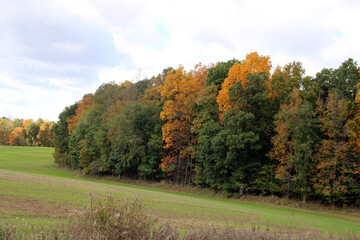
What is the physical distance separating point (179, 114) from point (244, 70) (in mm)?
11230

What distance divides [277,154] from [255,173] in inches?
152

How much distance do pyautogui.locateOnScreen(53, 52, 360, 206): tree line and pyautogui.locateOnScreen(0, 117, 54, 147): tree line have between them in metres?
84.1

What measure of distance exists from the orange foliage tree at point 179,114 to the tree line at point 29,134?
294ft

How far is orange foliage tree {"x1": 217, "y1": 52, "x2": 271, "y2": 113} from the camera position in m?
32.3

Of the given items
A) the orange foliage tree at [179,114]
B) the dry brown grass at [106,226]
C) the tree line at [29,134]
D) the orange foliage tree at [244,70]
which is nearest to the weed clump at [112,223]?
the dry brown grass at [106,226]

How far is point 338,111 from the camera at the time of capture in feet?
91.4

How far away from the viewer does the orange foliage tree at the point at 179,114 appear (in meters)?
38.2

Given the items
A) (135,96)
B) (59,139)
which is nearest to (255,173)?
(135,96)

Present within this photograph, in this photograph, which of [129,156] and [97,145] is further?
[97,145]

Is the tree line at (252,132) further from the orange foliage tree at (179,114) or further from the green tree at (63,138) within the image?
the green tree at (63,138)

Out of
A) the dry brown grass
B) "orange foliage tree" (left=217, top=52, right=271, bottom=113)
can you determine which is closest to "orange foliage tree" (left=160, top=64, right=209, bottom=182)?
"orange foliage tree" (left=217, top=52, right=271, bottom=113)

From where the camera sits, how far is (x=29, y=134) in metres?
121

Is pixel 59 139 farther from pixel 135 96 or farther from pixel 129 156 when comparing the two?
pixel 129 156

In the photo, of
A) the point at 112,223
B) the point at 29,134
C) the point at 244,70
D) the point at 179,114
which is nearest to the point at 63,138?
the point at 179,114
